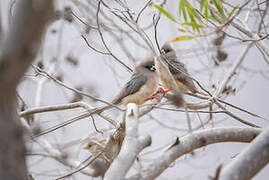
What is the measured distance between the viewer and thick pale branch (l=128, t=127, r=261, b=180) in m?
1.12

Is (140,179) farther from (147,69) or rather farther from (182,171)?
(182,171)

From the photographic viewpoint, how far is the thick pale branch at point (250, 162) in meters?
0.96

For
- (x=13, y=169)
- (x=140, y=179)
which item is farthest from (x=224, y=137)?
(x=13, y=169)

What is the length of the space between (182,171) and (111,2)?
7.37 ft

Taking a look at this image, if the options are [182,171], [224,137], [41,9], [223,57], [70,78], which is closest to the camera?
[41,9]

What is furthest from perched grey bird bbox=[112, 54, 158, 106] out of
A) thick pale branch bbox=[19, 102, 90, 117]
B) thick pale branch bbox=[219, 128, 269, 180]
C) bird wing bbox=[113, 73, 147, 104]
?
thick pale branch bbox=[219, 128, 269, 180]

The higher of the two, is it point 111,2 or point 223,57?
point 111,2

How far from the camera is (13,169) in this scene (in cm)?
66

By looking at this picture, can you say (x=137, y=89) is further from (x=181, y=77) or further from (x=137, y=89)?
(x=181, y=77)

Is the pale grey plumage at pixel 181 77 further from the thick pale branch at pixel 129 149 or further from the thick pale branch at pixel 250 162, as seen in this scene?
the thick pale branch at pixel 250 162

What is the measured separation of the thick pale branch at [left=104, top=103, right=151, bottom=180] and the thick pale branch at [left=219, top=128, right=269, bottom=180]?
321mm

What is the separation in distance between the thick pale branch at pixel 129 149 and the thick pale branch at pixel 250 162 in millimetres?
321

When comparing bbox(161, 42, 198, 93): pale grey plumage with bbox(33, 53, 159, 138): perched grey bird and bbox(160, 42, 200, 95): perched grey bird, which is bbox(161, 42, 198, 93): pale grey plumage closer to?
bbox(160, 42, 200, 95): perched grey bird

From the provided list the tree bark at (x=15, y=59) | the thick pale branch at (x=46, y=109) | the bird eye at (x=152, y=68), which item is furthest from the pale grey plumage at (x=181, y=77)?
the tree bark at (x=15, y=59)
